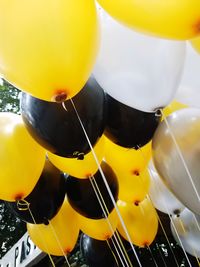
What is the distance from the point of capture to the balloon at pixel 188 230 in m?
2.28

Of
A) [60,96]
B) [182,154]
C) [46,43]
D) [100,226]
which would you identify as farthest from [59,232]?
[46,43]

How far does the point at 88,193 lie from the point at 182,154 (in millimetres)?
605

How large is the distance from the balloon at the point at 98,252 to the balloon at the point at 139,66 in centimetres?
132

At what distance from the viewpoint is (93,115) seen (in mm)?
1393

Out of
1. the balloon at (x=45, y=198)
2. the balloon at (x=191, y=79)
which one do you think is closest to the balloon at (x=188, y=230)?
the balloon at (x=45, y=198)

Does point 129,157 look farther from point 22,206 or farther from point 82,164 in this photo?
point 22,206

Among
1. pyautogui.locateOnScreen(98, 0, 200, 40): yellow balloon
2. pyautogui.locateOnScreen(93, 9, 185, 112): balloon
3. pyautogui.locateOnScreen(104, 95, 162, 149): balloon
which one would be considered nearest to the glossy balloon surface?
pyautogui.locateOnScreen(104, 95, 162, 149): balloon

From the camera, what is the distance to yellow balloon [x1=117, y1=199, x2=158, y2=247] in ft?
7.40

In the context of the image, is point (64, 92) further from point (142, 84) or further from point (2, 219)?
point (2, 219)

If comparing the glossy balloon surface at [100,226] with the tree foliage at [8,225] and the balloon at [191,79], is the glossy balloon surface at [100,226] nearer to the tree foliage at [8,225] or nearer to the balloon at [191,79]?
the balloon at [191,79]

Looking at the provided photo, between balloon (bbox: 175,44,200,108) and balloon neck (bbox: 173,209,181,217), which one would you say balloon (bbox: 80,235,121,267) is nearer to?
balloon neck (bbox: 173,209,181,217)

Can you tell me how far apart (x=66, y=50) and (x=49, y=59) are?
5cm

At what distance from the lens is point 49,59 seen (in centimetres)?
107

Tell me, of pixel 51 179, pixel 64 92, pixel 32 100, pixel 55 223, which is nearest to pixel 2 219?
pixel 55 223
